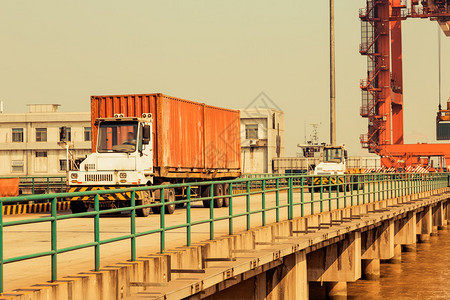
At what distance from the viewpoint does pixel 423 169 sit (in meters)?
69.9

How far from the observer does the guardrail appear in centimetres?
857

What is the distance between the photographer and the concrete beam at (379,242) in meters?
26.7

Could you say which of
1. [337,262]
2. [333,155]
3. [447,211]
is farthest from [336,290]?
[447,211]

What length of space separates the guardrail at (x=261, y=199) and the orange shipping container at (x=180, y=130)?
1.30 m

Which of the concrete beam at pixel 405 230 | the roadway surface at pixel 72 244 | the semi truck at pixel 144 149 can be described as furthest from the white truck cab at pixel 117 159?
the concrete beam at pixel 405 230

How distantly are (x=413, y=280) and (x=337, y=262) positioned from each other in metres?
7.27

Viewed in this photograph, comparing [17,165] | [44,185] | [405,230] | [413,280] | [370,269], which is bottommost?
[413,280]

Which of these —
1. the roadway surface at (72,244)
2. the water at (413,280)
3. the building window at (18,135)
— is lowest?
the water at (413,280)

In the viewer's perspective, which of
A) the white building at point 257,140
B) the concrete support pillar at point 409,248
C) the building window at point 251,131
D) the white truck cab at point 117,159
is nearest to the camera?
the white truck cab at point 117,159

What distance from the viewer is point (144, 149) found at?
76.4 feet

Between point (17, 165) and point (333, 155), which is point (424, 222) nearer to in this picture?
point (333, 155)

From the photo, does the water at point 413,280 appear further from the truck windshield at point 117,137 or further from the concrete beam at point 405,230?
the truck windshield at point 117,137

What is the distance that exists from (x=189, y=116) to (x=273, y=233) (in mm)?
11543

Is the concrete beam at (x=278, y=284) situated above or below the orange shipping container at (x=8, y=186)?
below
